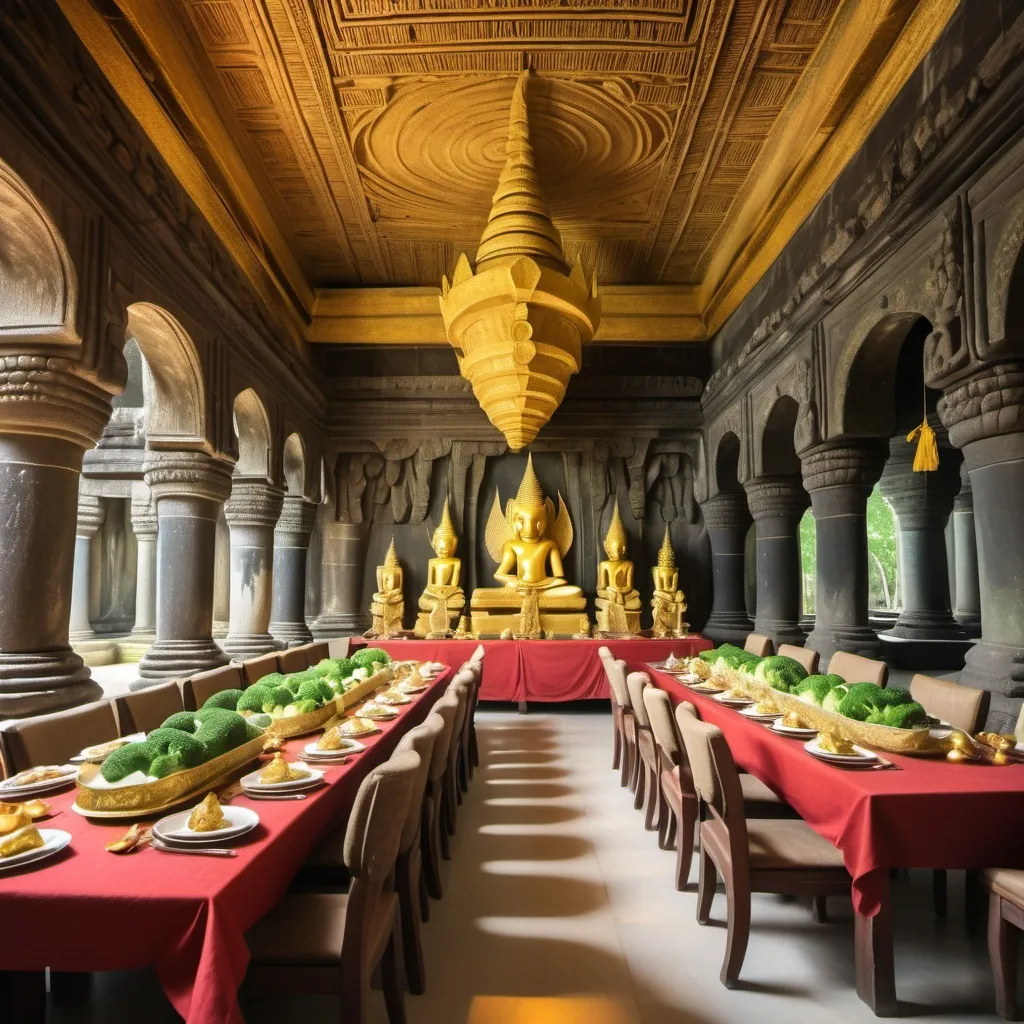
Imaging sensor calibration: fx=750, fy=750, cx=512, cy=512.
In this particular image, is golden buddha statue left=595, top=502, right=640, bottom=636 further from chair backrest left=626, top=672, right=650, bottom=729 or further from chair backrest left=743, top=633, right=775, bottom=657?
chair backrest left=626, top=672, right=650, bottom=729

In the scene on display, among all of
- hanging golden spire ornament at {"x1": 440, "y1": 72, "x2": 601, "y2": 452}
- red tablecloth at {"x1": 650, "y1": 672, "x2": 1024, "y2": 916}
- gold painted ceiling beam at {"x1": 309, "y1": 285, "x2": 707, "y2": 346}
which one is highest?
gold painted ceiling beam at {"x1": 309, "y1": 285, "x2": 707, "y2": 346}

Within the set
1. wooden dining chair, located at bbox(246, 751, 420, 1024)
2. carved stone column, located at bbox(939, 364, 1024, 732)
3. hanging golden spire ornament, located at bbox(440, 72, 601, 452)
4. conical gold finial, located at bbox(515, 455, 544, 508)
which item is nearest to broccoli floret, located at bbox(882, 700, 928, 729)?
carved stone column, located at bbox(939, 364, 1024, 732)

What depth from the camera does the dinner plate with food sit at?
1.75m

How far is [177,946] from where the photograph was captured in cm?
145

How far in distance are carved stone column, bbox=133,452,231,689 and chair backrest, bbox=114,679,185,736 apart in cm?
218

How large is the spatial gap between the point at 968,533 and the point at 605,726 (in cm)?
647

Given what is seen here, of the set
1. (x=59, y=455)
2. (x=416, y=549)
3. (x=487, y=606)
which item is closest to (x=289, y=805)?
(x=59, y=455)

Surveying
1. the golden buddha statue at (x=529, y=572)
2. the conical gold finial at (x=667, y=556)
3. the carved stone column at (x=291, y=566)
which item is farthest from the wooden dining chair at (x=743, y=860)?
the carved stone column at (x=291, y=566)

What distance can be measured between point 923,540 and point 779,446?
2953mm

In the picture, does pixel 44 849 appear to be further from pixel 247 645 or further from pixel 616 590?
pixel 616 590

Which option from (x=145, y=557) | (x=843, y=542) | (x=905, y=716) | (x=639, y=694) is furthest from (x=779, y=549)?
(x=145, y=557)

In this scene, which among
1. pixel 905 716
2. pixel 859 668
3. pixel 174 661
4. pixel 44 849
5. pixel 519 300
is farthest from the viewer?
pixel 519 300

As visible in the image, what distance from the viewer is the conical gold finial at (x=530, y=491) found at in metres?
9.19

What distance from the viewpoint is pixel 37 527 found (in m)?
3.75
